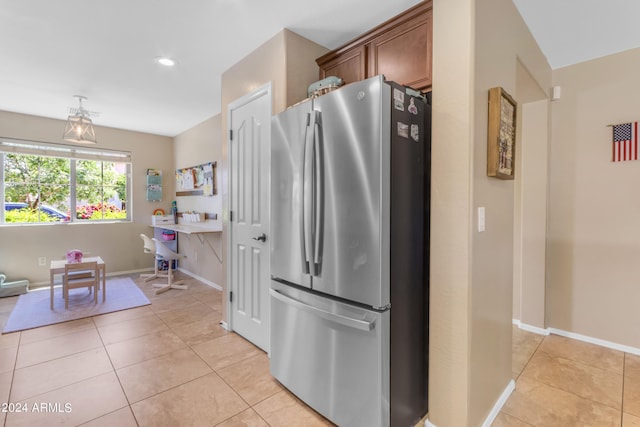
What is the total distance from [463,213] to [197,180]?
14.7ft

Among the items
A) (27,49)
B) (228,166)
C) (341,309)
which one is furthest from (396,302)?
(27,49)

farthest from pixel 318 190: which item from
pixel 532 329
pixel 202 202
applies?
pixel 202 202

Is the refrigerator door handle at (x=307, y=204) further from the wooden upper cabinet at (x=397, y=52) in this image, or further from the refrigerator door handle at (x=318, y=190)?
the wooden upper cabinet at (x=397, y=52)

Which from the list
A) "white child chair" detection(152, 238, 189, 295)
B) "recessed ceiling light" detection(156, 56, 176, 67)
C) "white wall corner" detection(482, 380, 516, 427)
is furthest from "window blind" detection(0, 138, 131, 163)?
"white wall corner" detection(482, 380, 516, 427)

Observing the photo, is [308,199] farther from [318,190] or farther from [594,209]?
[594,209]

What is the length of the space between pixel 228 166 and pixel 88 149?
3.62 meters

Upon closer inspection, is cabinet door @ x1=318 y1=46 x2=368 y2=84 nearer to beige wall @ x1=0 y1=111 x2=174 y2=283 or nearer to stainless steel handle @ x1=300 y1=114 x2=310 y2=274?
stainless steel handle @ x1=300 y1=114 x2=310 y2=274

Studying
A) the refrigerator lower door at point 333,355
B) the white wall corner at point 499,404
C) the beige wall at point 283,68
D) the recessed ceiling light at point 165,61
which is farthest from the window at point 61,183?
the white wall corner at point 499,404

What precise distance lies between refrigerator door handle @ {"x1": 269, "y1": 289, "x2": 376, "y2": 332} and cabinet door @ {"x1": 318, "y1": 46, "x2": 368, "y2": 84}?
5.52 ft

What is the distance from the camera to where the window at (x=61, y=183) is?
Answer: 14.6 feet

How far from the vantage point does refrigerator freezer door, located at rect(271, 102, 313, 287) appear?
1.78 metres

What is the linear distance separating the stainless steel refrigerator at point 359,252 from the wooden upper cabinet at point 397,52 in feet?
1.07

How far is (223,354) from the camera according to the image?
256cm

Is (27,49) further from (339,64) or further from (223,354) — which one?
(223,354)
